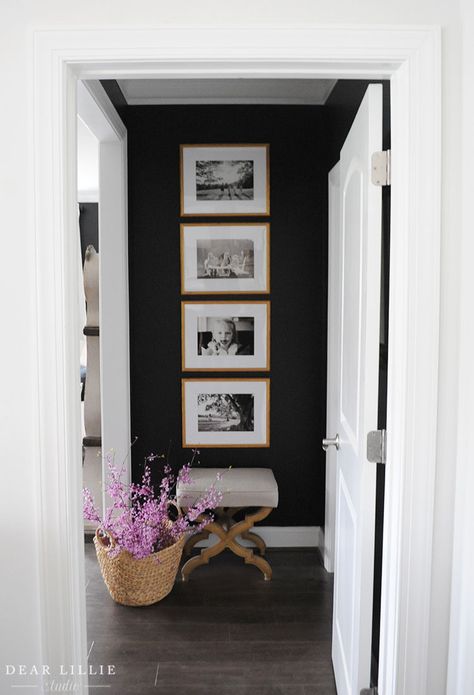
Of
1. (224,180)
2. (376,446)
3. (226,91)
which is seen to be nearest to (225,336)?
(224,180)

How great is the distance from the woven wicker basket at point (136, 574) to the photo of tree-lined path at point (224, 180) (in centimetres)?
205

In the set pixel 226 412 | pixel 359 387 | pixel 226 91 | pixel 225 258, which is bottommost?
pixel 226 412

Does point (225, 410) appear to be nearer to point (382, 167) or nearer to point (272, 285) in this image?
point (272, 285)

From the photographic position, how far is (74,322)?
1.68 meters

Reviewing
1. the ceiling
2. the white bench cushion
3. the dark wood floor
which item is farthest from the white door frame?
the ceiling

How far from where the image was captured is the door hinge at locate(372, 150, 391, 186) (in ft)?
5.67

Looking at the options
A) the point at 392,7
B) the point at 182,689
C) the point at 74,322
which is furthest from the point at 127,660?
the point at 392,7

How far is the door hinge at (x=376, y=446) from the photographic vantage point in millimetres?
1819

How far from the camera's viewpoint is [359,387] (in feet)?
6.35

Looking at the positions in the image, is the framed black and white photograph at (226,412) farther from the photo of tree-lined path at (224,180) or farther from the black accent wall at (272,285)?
the photo of tree-lined path at (224,180)

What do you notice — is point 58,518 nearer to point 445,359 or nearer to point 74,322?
point 74,322

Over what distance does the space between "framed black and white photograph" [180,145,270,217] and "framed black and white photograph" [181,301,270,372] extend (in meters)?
0.58

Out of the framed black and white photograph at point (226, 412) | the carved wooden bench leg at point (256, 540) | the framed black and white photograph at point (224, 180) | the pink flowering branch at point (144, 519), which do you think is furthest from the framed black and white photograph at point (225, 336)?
the carved wooden bench leg at point (256, 540)

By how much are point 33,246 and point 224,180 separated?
2.30m
